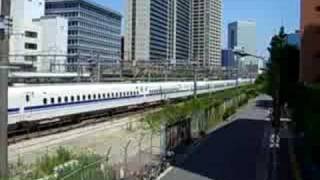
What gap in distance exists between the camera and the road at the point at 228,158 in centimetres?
1780

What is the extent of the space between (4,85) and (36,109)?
Answer: 20524 mm

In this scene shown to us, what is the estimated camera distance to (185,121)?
25.6 metres

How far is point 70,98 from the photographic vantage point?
36.8 metres

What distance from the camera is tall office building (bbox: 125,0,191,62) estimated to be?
9450 centimetres

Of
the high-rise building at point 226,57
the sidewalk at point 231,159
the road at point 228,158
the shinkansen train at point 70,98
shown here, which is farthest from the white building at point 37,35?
the sidewalk at point 231,159

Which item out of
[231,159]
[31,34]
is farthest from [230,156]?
[31,34]

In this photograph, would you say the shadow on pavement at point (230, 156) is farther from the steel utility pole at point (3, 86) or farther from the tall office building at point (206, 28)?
the tall office building at point (206, 28)

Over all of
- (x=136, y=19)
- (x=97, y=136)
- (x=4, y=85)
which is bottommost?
(x=97, y=136)

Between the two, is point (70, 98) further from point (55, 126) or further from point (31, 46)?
point (31, 46)

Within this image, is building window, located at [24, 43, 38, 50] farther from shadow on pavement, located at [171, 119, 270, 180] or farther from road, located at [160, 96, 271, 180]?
road, located at [160, 96, 271, 180]

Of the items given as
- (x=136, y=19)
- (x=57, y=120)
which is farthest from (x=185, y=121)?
(x=136, y=19)

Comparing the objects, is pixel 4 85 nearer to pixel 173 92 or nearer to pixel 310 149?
pixel 310 149

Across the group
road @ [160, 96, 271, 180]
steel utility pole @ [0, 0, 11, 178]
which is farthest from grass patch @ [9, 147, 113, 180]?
road @ [160, 96, 271, 180]

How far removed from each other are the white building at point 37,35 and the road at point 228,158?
54254mm
